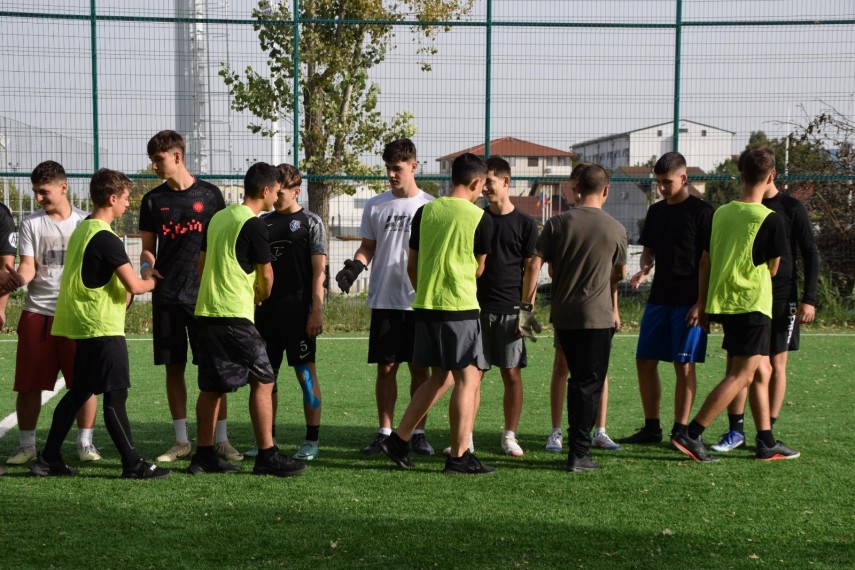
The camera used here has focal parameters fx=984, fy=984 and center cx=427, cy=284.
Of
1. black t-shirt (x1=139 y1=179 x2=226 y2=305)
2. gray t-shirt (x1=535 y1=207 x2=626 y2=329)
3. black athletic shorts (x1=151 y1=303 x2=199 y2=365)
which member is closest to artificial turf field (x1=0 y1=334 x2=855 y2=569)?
black athletic shorts (x1=151 y1=303 x2=199 y2=365)

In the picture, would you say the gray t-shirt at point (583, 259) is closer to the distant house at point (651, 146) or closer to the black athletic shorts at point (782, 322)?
the black athletic shorts at point (782, 322)

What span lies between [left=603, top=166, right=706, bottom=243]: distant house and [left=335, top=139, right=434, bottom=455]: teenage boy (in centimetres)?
748

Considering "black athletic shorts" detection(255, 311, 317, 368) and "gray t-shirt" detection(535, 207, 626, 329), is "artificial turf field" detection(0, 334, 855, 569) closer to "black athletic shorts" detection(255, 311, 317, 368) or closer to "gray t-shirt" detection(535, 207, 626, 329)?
"black athletic shorts" detection(255, 311, 317, 368)

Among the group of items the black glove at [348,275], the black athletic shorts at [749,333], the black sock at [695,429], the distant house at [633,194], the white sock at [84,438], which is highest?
the distant house at [633,194]

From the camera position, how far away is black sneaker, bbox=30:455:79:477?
5.45 meters

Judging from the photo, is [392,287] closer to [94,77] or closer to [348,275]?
[348,275]

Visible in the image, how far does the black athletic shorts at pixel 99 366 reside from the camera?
17.4ft

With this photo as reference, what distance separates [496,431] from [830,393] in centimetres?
323

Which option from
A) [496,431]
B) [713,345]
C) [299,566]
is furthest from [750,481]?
[713,345]

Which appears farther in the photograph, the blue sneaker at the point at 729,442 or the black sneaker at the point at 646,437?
the black sneaker at the point at 646,437

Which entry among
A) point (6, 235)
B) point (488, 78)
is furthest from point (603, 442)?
point (488, 78)

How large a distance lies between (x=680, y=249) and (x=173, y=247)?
319cm

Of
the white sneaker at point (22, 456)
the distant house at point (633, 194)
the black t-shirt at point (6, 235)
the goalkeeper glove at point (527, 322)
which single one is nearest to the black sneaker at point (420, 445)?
the goalkeeper glove at point (527, 322)

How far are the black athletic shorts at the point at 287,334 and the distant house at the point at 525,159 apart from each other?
6.92 m
